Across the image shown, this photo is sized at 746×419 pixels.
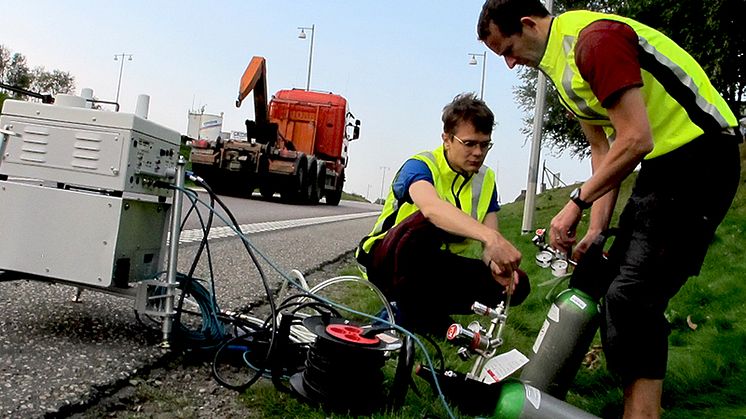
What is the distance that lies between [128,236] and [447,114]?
1580 mm

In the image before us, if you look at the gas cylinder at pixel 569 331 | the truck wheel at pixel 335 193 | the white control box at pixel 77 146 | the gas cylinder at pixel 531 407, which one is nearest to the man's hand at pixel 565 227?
the gas cylinder at pixel 569 331

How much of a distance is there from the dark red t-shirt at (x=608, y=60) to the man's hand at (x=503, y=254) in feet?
2.16

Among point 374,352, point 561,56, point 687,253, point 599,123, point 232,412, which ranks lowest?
point 232,412

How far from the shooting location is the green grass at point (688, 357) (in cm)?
267

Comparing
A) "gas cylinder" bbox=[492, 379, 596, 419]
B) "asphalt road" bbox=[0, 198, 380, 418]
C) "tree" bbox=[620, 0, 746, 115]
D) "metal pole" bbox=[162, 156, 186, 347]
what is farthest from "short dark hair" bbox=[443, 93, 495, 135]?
"tree" bbox=[620, 0, 746, 115]

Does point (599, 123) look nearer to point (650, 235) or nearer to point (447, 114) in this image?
point (650, 235)

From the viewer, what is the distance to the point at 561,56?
Result: 253 cm

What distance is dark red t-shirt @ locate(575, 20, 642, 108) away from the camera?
2.26 meters

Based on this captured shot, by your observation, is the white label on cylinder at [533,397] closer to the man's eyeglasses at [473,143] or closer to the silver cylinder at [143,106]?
the man's eyeglasses at [473,143]

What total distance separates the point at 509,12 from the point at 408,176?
40.9 inches

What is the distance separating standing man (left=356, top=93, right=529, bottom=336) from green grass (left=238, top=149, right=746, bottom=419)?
0.93 feet

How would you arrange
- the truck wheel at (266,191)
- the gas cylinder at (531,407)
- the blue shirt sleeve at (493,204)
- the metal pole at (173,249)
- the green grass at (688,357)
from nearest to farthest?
the gas cylinder at (531,407), the green grass at (688,357), the metal pole at (173,249), the blue shirt sleeve at (493,204), the truck wheel at (266,191)

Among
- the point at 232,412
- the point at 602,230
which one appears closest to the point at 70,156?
the point at 232,412

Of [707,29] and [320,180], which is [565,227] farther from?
[320,180]
